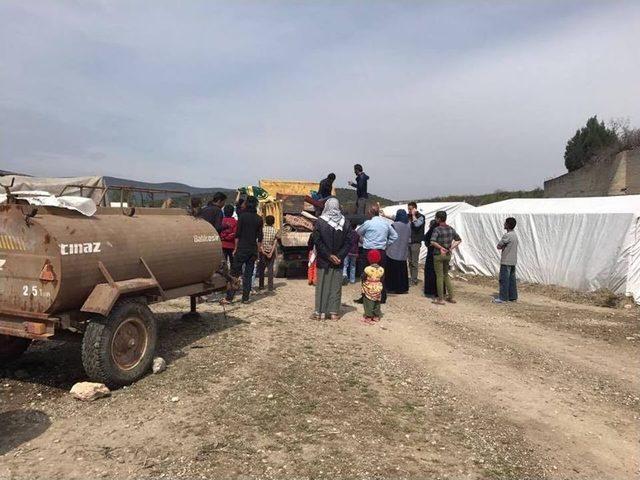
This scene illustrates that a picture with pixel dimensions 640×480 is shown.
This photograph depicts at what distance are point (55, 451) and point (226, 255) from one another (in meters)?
6.57

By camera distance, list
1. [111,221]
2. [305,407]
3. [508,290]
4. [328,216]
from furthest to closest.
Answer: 1. [508,290]
2. [328,216]
3. [111,221]
4. [305,407]

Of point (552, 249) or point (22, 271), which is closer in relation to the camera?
point (22, 271)

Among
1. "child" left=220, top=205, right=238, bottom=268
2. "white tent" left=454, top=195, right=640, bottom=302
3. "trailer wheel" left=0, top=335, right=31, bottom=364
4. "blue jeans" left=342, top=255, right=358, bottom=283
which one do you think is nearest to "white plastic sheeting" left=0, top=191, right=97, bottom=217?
"trailer wheel" left=0, top=335, right=31, bottom=364

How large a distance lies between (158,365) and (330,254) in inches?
140

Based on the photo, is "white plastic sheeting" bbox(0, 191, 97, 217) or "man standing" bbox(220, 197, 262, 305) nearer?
"white plastic sheeting" bbox(0, 191, 97, 217)

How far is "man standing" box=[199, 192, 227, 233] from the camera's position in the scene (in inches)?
366

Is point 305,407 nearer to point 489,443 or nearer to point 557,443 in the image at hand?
point 489,443

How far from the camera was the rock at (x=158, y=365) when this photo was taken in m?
5.48

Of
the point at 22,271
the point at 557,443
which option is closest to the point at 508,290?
the point at 557,443

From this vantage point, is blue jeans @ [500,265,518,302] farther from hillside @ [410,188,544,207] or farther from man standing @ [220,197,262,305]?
hillside @ [410,188,544,207]

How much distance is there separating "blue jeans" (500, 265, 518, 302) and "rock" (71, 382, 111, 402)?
29.1ft

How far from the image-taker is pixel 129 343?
526 centimetres

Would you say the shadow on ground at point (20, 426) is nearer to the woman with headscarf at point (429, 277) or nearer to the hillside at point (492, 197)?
the woman with headscarf at point (429, 277)

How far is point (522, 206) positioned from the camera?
1554 cm
